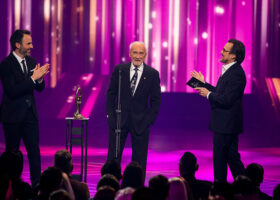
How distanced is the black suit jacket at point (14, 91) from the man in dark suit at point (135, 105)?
700 millimetres

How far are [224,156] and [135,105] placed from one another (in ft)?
3.03

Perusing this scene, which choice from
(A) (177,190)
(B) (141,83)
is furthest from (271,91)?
(A) (177,190)

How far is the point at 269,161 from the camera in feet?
23.3

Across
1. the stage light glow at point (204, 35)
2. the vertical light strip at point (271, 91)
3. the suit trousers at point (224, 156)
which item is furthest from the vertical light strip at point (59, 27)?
the suit trousers at point (224, 156)

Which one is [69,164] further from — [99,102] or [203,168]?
[99,102]

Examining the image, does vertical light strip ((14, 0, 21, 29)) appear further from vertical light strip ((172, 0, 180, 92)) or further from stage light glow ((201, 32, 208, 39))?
stage light glow ((201, 32, 208, 39))

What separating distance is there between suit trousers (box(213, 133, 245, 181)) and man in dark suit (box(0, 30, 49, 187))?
152 centimetres

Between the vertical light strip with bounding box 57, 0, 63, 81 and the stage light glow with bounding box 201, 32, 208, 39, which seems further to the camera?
the vertical light strip with bounding box 57, 0, 63, 81

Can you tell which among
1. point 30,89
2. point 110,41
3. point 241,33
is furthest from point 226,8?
point 30,89

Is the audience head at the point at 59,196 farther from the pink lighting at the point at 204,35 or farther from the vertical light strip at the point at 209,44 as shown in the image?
the pink lighting at the point at 204,35

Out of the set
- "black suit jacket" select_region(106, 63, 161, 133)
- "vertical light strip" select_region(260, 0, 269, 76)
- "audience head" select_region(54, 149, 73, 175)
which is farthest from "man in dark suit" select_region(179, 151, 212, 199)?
"vertical light strip" select_region(260, 0, 269, 76)

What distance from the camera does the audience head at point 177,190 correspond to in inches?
125

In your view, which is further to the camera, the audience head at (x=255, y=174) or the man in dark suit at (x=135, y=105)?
the man in dark suit at (x=135, y=105)

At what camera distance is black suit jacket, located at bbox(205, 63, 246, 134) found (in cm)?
468
